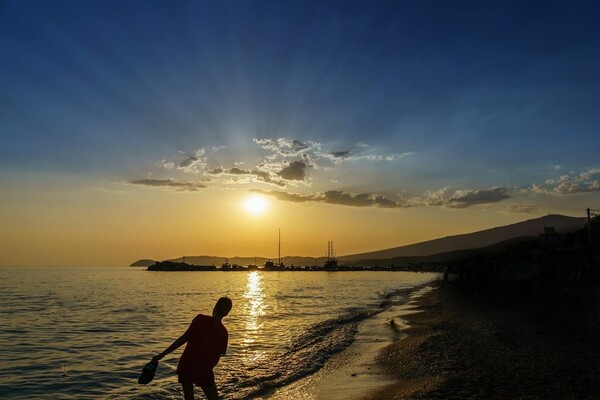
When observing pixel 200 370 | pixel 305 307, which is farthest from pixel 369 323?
pixel 200 370

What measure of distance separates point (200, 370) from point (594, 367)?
878 centimetres

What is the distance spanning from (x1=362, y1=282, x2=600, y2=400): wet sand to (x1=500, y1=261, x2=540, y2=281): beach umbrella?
10628mm

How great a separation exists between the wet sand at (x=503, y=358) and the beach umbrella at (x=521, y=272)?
1063 cm

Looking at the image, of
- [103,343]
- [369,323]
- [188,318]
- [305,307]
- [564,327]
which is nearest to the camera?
[564,327]

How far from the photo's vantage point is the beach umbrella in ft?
105

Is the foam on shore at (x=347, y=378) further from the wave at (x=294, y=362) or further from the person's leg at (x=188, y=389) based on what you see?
the person's leg at (x=188, y=389)

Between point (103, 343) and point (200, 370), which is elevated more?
point (200, 370)

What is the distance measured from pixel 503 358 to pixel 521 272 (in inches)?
895

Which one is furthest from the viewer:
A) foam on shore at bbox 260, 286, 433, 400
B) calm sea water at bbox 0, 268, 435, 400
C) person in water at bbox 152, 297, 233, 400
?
calm sea water at bbox 0, 268, 435, 400

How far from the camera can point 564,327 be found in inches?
609

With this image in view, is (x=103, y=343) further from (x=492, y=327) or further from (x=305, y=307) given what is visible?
(x=305, y=307)

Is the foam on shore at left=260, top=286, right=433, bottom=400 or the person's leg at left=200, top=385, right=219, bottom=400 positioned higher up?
the person's leg at left=200, top=385, right=219, bottom=400

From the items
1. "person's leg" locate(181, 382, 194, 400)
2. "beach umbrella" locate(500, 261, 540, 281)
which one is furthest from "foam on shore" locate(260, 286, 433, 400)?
"beach umbrella" locate(500, 261, 540, 281)

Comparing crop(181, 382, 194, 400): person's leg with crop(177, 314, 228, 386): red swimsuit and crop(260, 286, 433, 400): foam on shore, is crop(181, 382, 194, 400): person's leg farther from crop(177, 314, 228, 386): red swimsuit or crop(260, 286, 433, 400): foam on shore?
crop(260, 286, 433, 400): foam on shore
